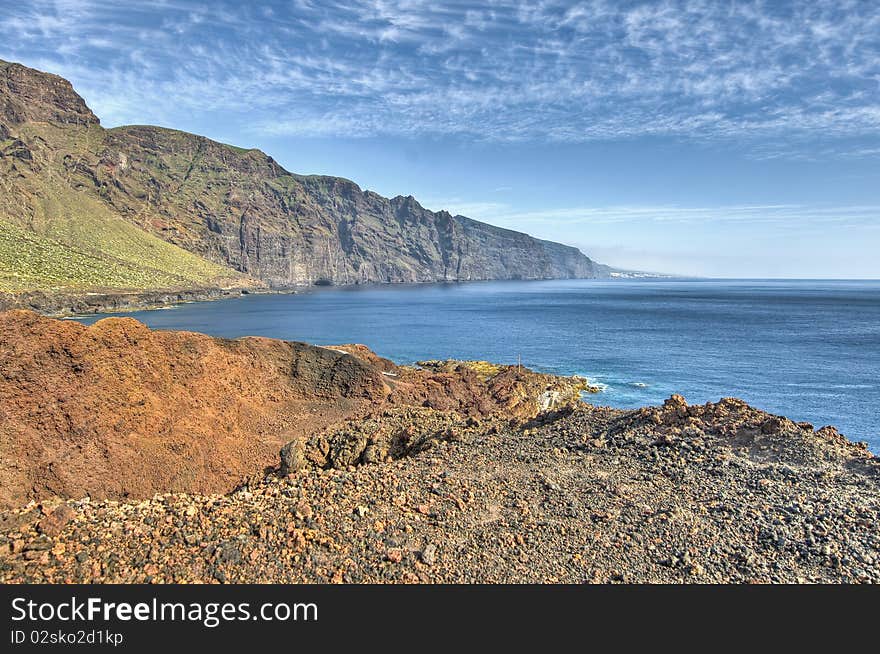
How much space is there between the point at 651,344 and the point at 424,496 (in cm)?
6824

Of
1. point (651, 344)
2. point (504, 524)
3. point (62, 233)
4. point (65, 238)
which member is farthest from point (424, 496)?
point (62, 233)

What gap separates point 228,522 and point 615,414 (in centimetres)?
1292

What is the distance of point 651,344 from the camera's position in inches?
2776

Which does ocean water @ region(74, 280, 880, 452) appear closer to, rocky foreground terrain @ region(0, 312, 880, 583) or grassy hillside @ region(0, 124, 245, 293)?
grassy hillside @ region(0, 124, 245, 293)

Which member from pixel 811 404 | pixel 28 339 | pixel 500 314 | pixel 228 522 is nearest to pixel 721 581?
pixel 228 522

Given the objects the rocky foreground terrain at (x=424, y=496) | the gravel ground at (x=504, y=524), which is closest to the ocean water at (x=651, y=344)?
the rocky foreground terrain at (x=424, y=496)

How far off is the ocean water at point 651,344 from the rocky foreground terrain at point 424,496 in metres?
25.6

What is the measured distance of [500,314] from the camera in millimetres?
120062

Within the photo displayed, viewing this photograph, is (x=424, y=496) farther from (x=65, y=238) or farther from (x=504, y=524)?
(x=65, y=238)

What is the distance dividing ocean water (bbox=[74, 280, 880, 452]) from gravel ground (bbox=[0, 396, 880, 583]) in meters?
26.7

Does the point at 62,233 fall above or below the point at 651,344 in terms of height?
above

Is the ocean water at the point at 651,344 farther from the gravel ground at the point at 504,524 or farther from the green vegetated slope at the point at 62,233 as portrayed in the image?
the gravel ground at the point at 504,524

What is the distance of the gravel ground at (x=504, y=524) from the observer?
731 centimetres

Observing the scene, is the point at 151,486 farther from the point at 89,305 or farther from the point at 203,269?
the point at 203,269
